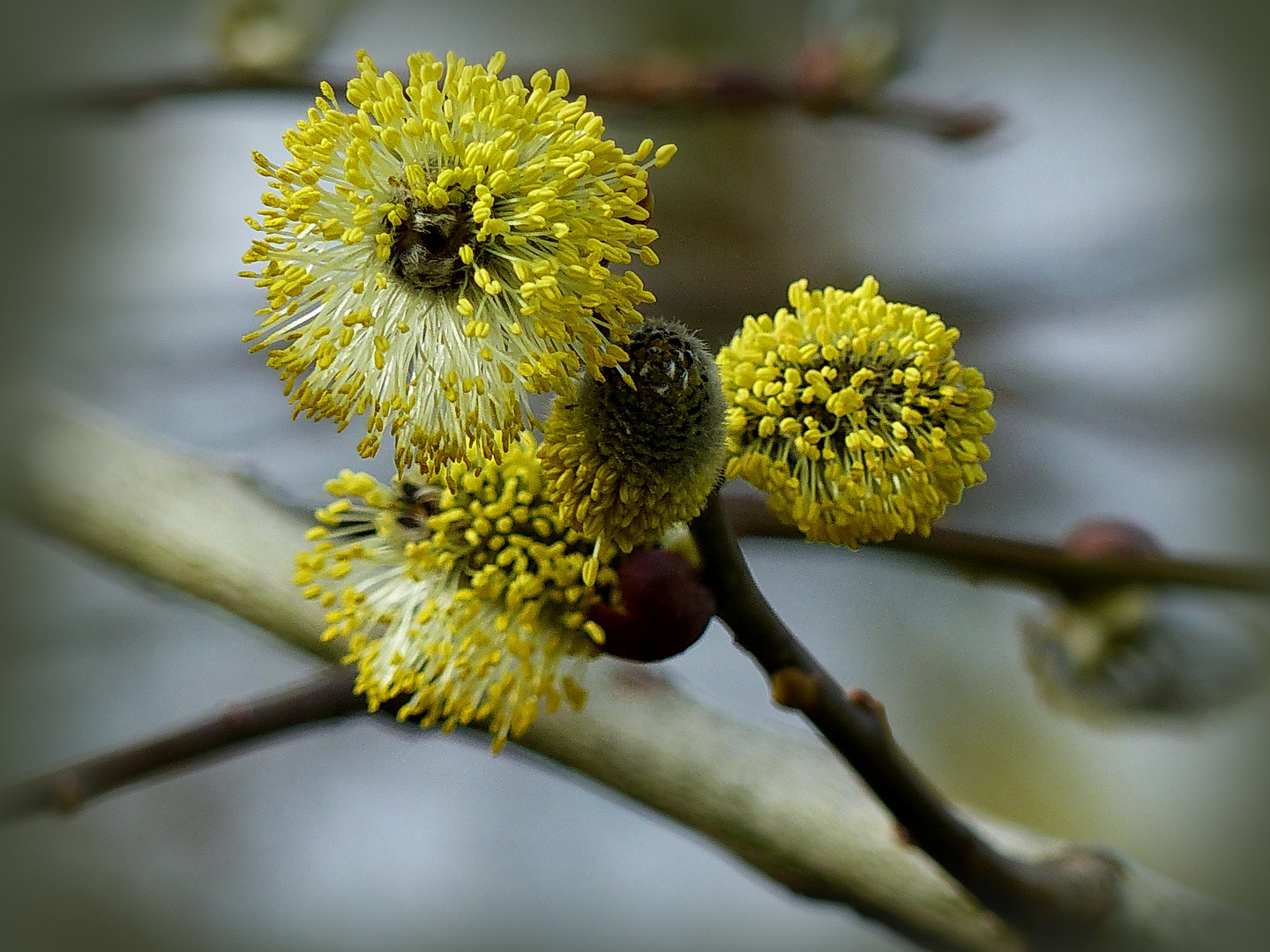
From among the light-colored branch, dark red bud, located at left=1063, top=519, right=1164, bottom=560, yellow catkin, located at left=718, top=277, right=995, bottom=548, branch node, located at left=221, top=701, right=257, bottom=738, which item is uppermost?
dark red bud, located at left=1063, top=519, right=1164, bottom=560

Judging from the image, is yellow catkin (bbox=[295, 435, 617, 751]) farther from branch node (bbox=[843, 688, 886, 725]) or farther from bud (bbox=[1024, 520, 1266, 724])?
bud (bbox=[1024, 520, 1266, 724])

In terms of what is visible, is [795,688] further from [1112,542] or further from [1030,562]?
[1112,542]

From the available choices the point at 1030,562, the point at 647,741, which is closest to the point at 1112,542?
the point at 1030,562

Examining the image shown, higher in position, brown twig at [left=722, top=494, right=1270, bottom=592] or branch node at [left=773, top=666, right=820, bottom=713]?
brown twig at [left=722, top=494, right=1270, bottom=592]

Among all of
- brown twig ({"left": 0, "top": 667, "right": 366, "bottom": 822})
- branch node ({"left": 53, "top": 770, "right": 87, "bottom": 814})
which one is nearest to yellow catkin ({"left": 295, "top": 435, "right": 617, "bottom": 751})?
brown twig ({"left": 0, "top": 667, "right": 366, "bottom": 822})

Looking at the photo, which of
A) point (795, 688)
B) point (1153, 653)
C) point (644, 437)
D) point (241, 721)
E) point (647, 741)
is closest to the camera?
point (644, 437)

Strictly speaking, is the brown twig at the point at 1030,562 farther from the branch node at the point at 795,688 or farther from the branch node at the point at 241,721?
the branch node at the point at 241,721

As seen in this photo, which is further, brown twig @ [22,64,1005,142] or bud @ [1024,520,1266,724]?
bud @ [1024,520,1266,724]

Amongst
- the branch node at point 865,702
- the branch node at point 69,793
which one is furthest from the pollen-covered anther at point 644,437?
the branch node at point 69,793
